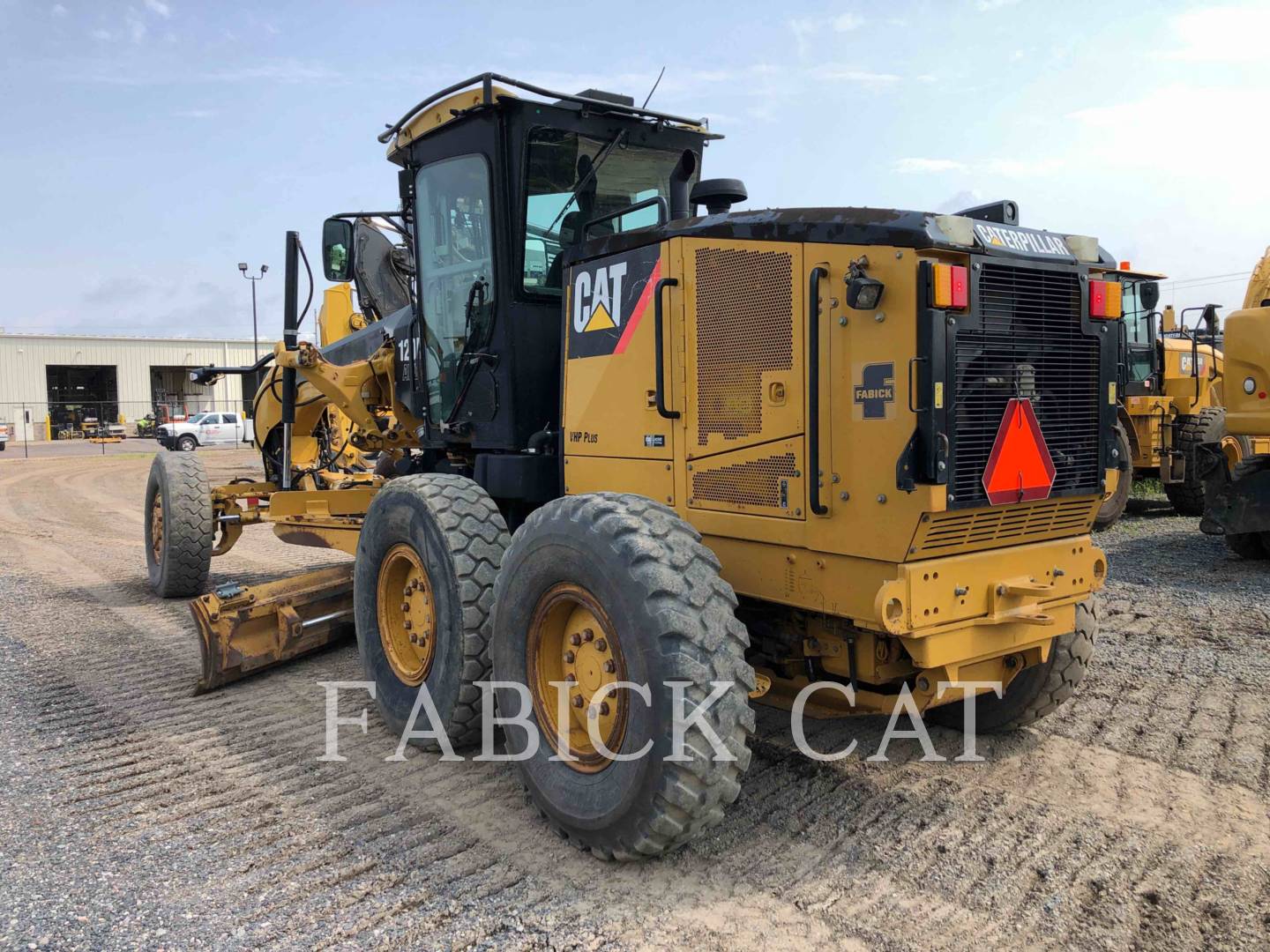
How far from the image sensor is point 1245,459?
934 centimetres

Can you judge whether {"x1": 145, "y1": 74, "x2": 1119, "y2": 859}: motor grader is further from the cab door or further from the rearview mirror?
the cab door

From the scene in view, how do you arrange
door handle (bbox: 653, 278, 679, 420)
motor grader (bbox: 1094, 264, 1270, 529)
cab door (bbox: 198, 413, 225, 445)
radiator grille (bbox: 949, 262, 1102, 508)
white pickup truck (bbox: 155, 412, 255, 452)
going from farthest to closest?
cab door (bbox: 198, 413, 225, 445) → white pickup truck (bbox: 155, 412, 255, 452) → motor grader (bbox: 1094, 264, 1270, 529) → door handle (bbox: 653, 278, 679, 420) → radiator grille (bbox: 949, 262, 1102, 508)

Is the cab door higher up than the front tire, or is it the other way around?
the cab door

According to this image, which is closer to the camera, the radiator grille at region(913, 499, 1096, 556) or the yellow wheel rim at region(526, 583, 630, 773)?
the radiator grille at region(913, 499, 1096, 556)

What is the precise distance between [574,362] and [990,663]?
2202mm

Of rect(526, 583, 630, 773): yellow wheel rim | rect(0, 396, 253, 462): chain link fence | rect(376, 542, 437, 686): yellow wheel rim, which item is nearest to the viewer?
rect(526, 583, 630, 773): yellow wheel rim

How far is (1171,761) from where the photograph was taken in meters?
4.43

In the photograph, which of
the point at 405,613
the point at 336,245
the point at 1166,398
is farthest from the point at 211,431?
the point at 405,613

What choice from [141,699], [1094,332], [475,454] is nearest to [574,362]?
[475,454]

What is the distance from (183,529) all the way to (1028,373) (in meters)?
7.07

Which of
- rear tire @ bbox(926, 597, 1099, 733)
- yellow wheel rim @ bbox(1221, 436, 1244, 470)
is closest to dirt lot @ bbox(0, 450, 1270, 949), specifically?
rear tire @ bbox(926, 597, 1099, 733)

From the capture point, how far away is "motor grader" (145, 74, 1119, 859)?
3.33 m

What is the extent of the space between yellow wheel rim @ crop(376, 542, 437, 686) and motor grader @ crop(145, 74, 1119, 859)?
0.02 m

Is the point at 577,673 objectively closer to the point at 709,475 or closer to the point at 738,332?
the point at 709,475
